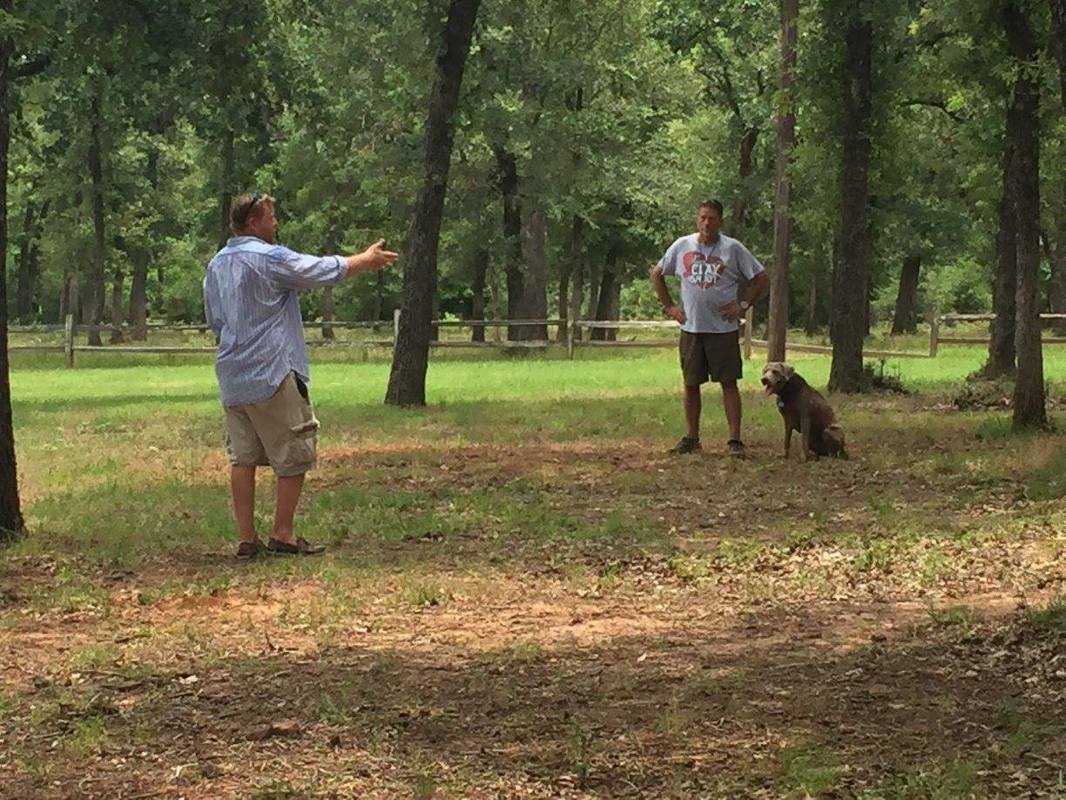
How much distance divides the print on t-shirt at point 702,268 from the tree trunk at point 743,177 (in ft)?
94.5

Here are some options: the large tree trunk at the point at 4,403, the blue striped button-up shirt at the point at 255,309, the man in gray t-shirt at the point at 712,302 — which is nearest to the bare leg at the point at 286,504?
the blue striped button-up shirt at the point at 255,309

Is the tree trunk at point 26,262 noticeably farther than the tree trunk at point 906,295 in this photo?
Yes

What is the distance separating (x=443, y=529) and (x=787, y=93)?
11.4 m

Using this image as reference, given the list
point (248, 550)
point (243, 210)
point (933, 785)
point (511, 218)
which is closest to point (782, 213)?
point (243, 210)

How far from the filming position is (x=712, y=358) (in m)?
11.0

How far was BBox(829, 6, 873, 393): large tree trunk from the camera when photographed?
56.8ft

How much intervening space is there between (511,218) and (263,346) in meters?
29.9

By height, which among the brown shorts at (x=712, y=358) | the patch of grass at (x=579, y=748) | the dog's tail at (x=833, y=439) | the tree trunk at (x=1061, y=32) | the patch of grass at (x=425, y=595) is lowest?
the patch of grass at (x=425, y=595)

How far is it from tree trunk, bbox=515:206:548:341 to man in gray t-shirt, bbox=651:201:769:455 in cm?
2326

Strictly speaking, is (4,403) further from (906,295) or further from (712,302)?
(906,295)

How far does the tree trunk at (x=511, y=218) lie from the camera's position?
34.7m

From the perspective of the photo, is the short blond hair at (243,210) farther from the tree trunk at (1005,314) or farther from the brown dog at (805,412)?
the tree trunk at (1005,314)

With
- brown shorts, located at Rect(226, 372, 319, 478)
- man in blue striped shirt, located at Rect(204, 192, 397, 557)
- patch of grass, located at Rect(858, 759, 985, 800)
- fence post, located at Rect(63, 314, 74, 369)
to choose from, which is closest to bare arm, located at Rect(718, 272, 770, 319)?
man in blue striped shirt, located at Rect(204, 192, 397, 557)

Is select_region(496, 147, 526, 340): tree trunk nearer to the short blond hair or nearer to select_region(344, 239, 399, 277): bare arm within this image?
the short blond hair
